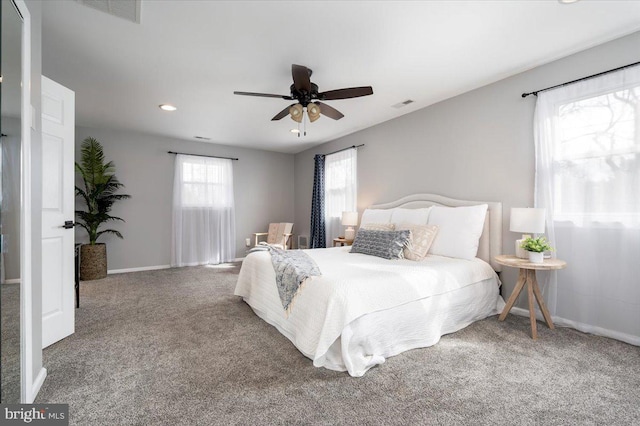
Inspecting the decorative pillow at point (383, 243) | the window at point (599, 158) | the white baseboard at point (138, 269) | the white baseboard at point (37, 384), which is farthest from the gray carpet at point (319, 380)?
the white baseboard at point (138, 269)

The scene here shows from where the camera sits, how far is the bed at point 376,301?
6.25ft

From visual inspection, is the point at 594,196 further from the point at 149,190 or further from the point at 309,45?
the point at 149,190

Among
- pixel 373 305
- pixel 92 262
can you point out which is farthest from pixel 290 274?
pixel 92 262

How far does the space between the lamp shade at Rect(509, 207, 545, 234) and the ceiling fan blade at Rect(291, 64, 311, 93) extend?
2261 millimetres

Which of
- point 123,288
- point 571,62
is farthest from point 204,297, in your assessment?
point 571,62

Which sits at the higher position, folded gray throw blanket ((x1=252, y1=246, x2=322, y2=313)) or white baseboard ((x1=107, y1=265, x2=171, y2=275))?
folded gray throw blanket ((x1=252, y1=246, x2=322, y2=313))

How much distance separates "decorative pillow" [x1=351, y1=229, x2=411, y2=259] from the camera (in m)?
3.02

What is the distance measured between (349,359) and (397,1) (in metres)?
2.44

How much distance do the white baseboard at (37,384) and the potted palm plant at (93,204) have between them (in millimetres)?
3233

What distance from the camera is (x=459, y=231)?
10.0 feet

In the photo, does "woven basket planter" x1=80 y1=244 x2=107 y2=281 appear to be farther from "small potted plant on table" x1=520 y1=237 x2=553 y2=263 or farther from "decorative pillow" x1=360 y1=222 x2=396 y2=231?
"small potted plant on table" x1=520 y1=237 x2=553 y2=263

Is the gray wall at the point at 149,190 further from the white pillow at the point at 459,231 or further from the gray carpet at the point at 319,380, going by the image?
the white pillow at the point at 459,231

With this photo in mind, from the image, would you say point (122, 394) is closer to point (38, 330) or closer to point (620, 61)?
point (38, 330)

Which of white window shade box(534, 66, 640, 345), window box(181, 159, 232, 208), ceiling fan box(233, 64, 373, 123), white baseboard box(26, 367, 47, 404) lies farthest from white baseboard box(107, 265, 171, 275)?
white window shade box(534, 66, 640, 345)
